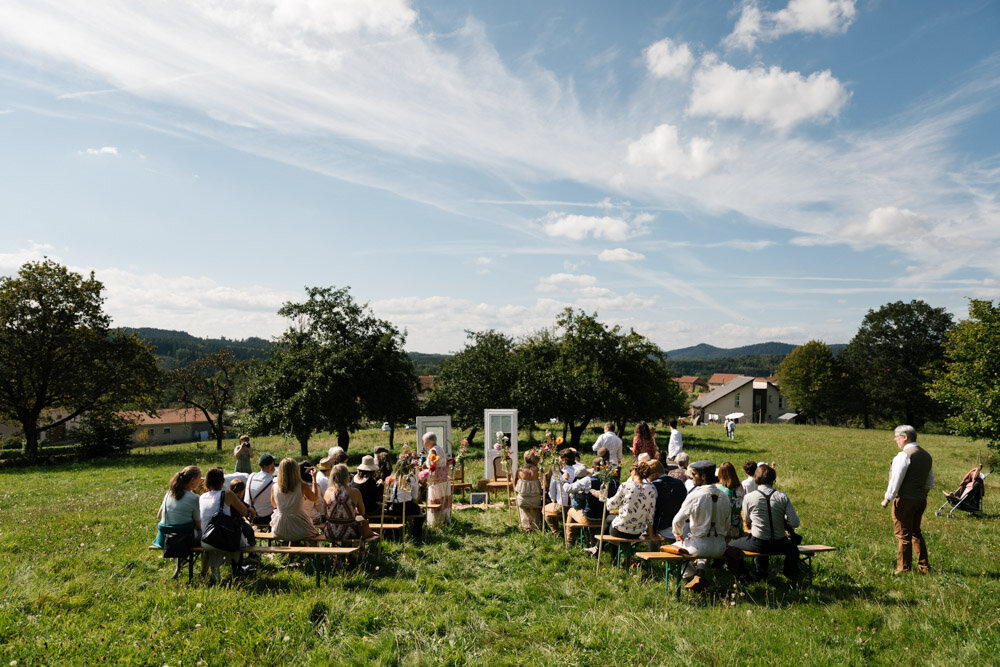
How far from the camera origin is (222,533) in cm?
707

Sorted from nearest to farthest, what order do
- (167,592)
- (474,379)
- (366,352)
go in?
(167,592) < (366,352) < (474,379)

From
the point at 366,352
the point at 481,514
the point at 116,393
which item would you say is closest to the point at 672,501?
the point at 481,514

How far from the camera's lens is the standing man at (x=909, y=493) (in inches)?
297

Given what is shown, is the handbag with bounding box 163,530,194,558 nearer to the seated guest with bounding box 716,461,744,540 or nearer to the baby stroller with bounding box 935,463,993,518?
the seated guest with bounding box 716,461,744,540

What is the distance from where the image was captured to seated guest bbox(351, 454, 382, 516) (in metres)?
9.38

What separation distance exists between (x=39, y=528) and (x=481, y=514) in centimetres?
820

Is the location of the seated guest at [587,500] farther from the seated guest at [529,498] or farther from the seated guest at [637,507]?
the seated guest at [637,507]

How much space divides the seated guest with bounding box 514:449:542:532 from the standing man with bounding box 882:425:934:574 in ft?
17.6

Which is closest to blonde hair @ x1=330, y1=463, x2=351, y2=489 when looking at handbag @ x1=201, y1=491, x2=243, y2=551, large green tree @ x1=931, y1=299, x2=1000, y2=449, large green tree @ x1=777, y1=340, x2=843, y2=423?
handbag @ x1=201, y1=491, x2=243, y2=551

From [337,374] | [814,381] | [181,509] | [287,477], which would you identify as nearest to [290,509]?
[287,477]

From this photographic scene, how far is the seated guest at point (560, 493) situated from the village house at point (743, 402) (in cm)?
6595

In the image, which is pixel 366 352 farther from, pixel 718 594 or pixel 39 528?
pixel 718 594

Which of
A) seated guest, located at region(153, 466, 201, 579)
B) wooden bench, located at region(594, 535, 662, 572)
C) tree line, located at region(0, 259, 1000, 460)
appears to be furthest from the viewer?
tree line, located at region(0, 259, 1000, 460)

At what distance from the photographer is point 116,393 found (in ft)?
107
